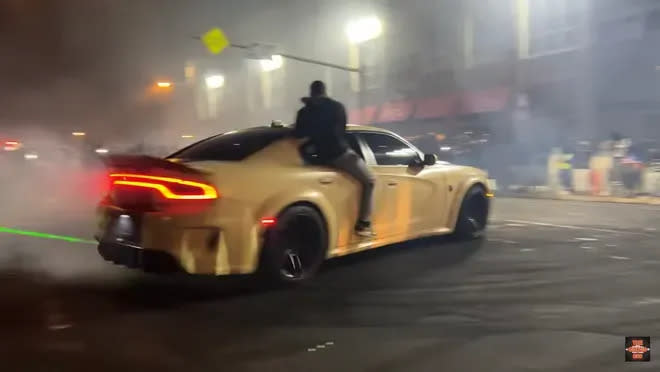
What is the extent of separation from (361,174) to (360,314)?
4.50ft

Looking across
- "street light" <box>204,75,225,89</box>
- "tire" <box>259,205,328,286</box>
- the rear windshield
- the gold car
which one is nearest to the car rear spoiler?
the gold car

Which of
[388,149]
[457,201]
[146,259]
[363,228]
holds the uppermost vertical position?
[388,149]

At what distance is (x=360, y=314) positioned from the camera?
4250 mm

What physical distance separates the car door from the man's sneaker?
0.27 meters

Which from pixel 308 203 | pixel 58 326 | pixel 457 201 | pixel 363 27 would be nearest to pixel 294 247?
pixel 308 203

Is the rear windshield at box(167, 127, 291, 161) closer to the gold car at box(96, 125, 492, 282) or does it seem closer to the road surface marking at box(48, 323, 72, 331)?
the gold car at box(96, 125, 492, 282)

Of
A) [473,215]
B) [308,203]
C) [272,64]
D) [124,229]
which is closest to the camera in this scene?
[124,229]

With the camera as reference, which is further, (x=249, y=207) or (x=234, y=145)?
(x=234, y=145)

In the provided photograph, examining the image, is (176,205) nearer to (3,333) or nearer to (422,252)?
(3,333)

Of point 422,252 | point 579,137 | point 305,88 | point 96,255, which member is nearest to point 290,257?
point 422,252

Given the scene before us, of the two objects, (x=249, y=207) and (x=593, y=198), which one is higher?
(x=249, y=207)

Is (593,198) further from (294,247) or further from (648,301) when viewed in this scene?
(294,247)

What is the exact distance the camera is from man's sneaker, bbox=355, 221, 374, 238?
5.34m

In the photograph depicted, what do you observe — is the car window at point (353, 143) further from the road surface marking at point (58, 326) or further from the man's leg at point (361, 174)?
the road surface marking at point (58, 326)
